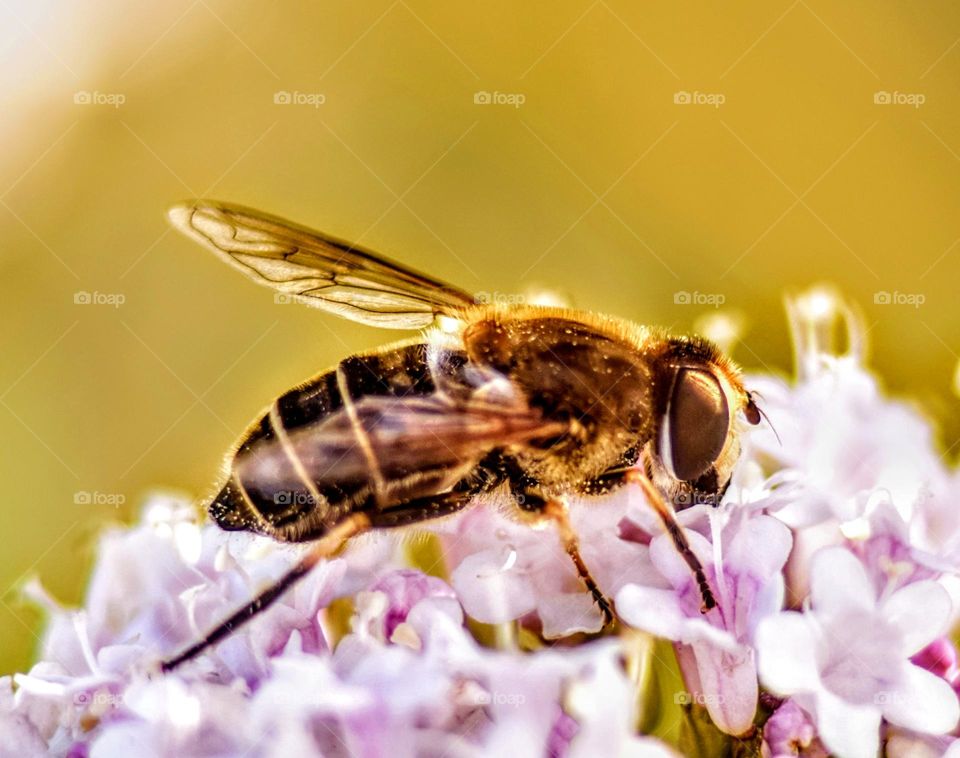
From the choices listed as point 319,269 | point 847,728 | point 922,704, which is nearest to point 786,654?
point 847,728

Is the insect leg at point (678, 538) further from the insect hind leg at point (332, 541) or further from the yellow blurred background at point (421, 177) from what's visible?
the yellow blurred background at point (421, 177)

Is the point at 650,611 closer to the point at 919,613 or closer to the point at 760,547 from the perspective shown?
the point at 760,547

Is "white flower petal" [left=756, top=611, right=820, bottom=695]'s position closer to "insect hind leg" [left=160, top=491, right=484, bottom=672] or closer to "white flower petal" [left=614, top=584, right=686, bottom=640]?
"white flower petal" [left=614, top=584, right=686, bottom=640]

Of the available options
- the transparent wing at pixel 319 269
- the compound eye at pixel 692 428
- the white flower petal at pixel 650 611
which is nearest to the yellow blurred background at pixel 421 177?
the transparent wing at pixel 319 269

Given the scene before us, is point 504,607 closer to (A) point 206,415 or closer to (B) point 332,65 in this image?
(A) point 206,415

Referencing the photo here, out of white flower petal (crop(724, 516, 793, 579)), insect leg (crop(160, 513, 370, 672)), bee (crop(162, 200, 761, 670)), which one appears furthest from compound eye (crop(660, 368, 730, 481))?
insect leg (crop(160, 513, 370, 672))

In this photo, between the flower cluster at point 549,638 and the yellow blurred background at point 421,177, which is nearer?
the flower cluster at point 549,638
